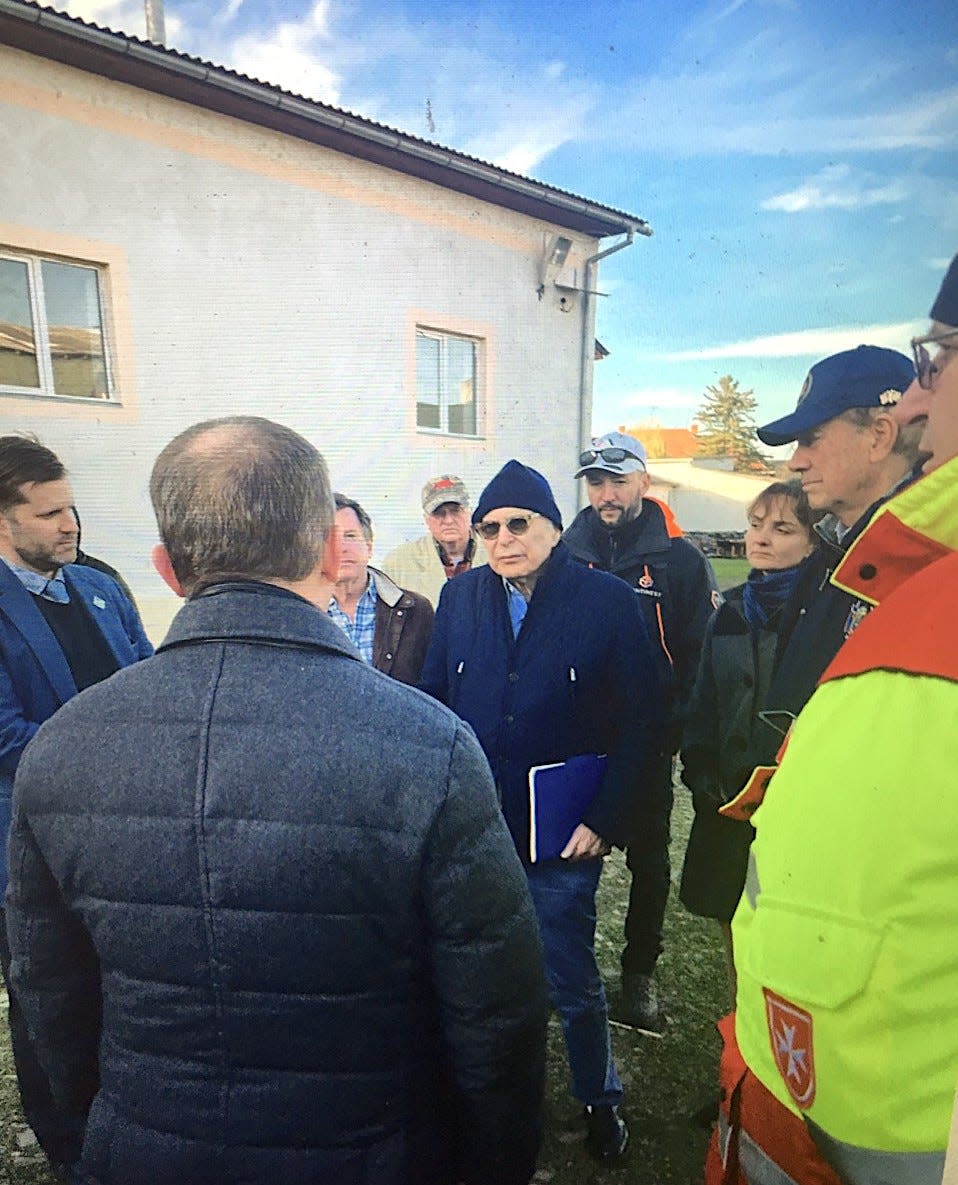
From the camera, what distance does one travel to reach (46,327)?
57.1 inches

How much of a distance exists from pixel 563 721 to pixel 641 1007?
1162 millimetres

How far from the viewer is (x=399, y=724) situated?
0.82 metres

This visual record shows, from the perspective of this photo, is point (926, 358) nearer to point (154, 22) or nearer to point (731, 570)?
point (731, 570)

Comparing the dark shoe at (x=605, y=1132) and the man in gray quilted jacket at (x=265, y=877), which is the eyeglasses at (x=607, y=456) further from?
the dark shoe at (x=605, y=1132)

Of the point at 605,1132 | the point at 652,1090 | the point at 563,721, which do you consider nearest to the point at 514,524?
the point at 563,721

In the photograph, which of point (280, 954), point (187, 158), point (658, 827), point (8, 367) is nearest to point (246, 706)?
point (280, 954)

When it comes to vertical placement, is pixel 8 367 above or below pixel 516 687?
above

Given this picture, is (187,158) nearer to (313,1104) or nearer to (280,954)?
(280,954)

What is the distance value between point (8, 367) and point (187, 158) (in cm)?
59

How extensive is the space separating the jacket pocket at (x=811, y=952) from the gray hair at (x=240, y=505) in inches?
27.1

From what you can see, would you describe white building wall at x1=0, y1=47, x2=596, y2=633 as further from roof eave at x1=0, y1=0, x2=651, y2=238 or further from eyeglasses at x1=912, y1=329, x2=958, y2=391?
eyeglasses at x1=912, y1=329, x2=958, y2=391

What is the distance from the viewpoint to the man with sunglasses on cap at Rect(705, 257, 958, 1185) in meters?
0.57

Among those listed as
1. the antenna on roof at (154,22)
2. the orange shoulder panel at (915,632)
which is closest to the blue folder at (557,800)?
the orange shoulder panel at (915,632)

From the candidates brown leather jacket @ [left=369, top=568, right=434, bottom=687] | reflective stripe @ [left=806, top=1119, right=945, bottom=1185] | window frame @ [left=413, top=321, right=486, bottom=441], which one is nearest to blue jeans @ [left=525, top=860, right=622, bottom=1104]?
brown leather jacket @ [left=369, top=568, right=434, bottom=687]
